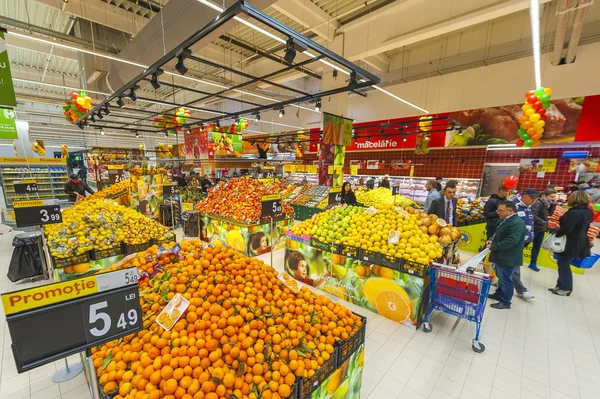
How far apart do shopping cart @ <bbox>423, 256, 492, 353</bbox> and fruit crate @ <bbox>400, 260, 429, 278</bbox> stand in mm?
139

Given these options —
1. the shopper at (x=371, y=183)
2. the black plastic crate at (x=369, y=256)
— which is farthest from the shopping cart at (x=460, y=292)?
the shopper at (x=371, y=183)

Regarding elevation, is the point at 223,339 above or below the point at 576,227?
below

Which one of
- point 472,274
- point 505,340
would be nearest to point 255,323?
point 472,274

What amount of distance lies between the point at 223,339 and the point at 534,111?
7987mm

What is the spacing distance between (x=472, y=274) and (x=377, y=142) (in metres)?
9.53

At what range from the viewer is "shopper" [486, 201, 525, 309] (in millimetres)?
3318

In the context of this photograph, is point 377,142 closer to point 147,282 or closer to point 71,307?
point 147,282

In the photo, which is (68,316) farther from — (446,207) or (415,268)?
(446,207)

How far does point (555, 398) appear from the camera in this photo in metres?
2.36

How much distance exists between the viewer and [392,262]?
3.29m

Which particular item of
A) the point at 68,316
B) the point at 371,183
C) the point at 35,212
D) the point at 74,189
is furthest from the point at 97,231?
the point at 371,183

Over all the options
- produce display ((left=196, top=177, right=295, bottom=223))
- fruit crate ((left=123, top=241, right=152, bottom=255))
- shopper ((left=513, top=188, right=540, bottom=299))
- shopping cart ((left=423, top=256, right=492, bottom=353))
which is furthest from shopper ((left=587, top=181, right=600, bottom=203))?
fruit crate ((left=123, top=241, right=152, bottom=255))

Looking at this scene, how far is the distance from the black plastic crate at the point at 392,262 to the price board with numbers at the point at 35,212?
4754 millimetres

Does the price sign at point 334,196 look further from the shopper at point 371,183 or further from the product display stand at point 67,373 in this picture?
the shopper at point 371,183
